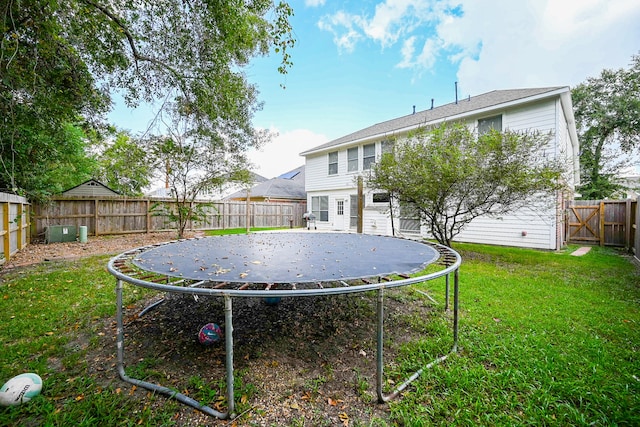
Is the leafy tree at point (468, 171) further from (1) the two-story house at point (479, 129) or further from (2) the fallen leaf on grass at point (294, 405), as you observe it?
(2) the fallen leaf on grass at point (294, 405)

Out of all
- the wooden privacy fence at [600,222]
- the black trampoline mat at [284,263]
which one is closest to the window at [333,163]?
the wooden privacy fence at [600,222]

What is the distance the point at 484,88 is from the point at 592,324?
12682 millimetres

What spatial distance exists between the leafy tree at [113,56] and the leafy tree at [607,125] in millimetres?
18738

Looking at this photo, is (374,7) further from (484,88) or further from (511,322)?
(511,322)

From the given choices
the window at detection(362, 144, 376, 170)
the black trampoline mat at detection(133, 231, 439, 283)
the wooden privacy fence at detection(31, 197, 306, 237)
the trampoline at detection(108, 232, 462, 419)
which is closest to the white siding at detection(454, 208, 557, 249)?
the window at detection(362, 144, 376, 170)

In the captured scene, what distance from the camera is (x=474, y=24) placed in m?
7.83

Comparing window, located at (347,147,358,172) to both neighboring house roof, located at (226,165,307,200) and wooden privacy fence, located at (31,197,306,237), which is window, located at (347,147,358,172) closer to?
wooden privacy fence, located at (31,197,306,237)

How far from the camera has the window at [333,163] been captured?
1291 centimetres

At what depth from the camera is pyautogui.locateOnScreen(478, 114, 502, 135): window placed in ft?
27.8

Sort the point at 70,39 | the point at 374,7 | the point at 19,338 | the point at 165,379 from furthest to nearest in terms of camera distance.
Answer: the point at 374,7, the point at 70,39, the point at 19,338, the point at 165,379

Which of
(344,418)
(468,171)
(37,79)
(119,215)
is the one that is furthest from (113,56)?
(119,215)

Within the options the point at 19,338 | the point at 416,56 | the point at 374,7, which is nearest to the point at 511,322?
the point at 19,338

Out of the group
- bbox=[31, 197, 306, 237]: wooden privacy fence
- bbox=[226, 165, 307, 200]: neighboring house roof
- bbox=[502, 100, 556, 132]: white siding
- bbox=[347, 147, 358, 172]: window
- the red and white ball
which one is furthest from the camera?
bbox=[226, 165, 307, 200]: neighboring house roof

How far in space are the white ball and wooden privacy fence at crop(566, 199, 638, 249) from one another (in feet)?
39.1
